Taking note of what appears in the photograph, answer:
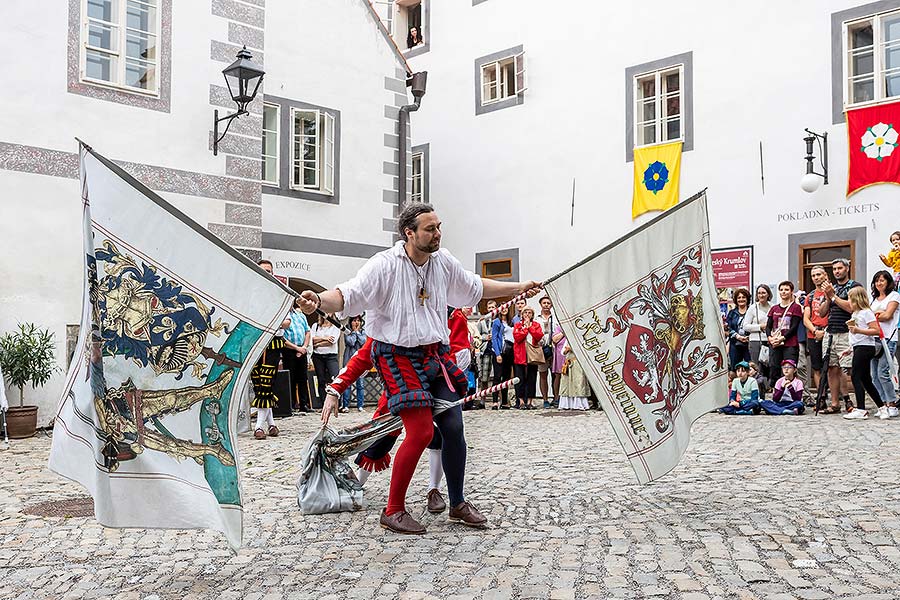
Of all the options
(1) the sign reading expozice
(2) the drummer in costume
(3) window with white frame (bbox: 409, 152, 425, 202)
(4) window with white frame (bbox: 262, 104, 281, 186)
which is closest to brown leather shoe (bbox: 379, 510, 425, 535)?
(2) the drummer in costume

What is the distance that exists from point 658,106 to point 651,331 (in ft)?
42.4

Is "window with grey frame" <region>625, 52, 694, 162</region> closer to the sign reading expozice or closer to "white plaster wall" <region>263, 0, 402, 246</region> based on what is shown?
the sign reading expozice

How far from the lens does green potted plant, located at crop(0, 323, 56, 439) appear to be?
10.6m

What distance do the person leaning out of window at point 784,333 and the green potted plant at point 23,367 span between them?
366 inches

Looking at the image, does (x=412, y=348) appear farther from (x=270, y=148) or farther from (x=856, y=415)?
(x=270, y=148)

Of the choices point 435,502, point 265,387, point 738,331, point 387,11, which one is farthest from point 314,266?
point 435,502

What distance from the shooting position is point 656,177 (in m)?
18.1

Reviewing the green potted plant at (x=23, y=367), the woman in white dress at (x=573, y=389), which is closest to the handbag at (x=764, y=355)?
the woman in white dress at (x=573, y=389)

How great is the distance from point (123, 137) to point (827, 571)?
34.3 feet

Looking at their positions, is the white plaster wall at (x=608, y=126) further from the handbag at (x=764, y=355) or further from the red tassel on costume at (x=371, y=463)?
the red tassel on costume at (x=371, y=463)

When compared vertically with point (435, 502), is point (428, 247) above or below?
above

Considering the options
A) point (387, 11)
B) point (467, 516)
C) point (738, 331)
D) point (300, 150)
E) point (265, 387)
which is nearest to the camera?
point (467, 516)

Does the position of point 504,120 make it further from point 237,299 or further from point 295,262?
point 237,299

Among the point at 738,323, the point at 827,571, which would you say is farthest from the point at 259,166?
the point at 827,571
